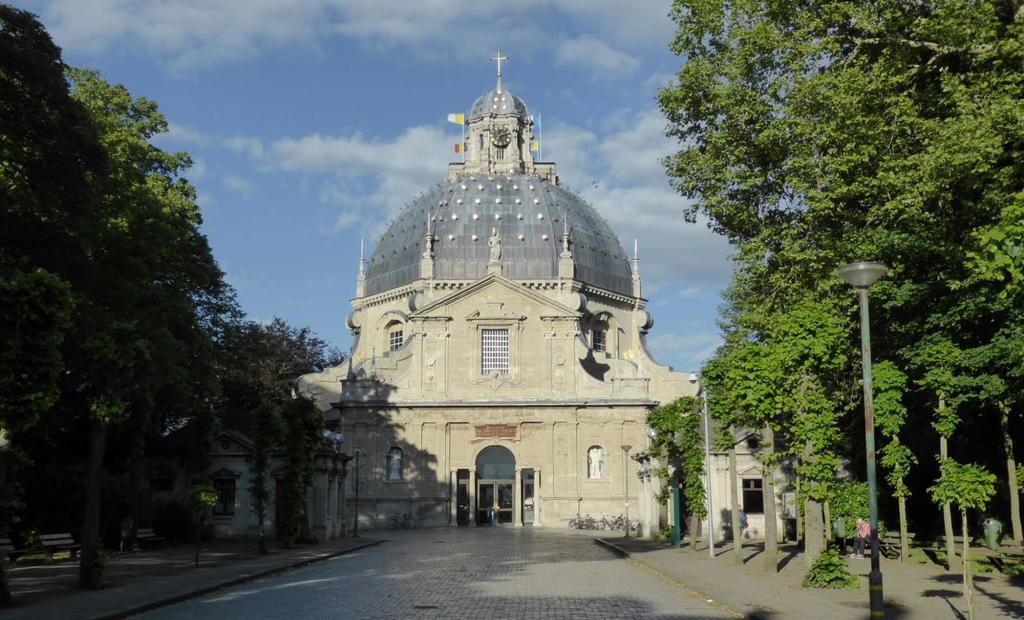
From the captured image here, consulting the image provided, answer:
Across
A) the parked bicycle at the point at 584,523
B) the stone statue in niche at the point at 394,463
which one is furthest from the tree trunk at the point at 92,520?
the stone statue in niche at the point at 394,463

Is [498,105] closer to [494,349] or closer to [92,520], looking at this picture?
[494,349]

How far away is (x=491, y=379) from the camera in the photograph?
7675 cm

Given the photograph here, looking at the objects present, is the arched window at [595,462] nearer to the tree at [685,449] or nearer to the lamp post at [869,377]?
the tree at [685,449]

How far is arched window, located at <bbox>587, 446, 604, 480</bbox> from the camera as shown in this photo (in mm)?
75125

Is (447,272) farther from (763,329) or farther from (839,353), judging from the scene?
(839,353)

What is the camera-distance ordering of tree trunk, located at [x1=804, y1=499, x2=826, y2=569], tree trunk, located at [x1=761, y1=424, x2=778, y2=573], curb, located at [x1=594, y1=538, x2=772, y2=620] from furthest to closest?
tree trunk, located at [x1=761, y1=424, x2=778, y2=573] → tree trunk, located at [x1=804, y1=499, x2=826, y2=569] → curb, located at [x1=594, y1=538, x2=772, y2=620]

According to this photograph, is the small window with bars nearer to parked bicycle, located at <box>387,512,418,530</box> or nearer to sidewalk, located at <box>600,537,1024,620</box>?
parked bicycle, located at <box>387,512,418,530</box>

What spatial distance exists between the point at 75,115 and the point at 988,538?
97.9 feet

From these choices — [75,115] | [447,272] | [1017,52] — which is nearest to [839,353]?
[1017,52]

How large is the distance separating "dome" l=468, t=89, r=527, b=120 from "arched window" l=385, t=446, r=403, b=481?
4266cm

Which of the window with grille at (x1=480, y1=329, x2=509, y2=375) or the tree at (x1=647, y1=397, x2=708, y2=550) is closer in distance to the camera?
the tree at (x1=647, y1=397, x2=708, y2=550)

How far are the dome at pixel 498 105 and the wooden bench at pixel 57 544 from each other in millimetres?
75639

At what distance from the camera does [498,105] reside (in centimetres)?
10812

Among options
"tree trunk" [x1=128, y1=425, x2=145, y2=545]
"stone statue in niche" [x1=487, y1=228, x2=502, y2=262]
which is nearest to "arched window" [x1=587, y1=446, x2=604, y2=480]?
"stone statue in niche" [x1=487, y1=228, x2=502, y2=262]
